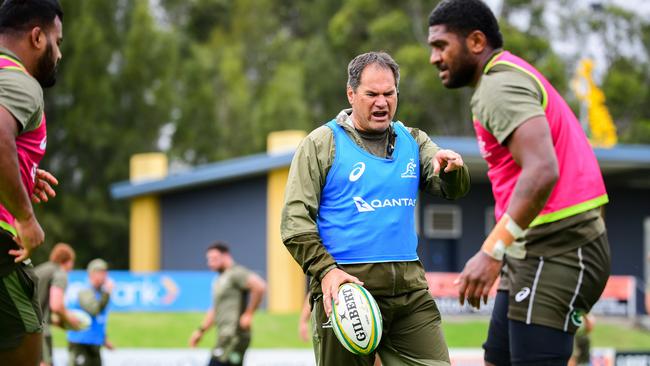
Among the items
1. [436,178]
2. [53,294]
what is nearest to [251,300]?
[53,294]

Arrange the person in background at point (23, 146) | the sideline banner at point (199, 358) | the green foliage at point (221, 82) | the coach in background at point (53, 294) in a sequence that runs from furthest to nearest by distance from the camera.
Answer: the green foliage at point (221, 82) < the sideline banner at point (199, 358) < the coach in background at point (53, 294) < the person in background at point (23, 146)

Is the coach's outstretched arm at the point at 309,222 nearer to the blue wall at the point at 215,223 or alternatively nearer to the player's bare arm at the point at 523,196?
the player's bare arm at the point at 523,196

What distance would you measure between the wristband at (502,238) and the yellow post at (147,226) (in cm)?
2828

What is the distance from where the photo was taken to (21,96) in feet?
16.0

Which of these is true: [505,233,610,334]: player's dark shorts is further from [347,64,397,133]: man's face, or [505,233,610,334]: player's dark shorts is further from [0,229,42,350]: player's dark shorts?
[0,229,42,350]: player's dark shorts

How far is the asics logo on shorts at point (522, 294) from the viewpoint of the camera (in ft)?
17.7

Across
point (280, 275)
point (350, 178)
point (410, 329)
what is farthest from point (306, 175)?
point (280, 275)

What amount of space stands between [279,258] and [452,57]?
887 inches

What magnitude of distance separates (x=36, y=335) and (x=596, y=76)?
43.3m

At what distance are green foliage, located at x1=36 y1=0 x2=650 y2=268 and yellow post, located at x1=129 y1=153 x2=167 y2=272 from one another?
5790 mm

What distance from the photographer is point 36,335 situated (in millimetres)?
5270

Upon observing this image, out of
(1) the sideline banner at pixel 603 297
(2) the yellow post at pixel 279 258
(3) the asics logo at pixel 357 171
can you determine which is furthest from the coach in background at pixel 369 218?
(2) the yellow post at pixel 279 258

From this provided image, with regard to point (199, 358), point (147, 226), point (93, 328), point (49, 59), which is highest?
point (49, 59)

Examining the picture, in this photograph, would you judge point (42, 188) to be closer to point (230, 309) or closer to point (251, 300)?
point (251, 300)
